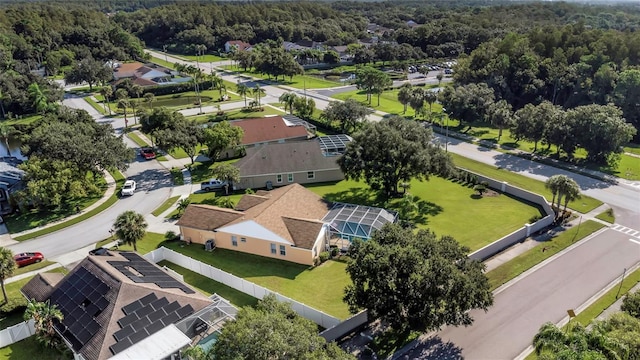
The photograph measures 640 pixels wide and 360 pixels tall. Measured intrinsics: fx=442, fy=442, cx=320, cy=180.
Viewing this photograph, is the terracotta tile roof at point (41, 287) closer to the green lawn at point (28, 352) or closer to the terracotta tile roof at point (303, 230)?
the green lawn at point (28, 352)

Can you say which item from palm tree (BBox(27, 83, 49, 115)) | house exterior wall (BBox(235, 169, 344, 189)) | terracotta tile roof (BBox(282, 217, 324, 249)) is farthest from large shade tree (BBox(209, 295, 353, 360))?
palm tree (BBox(27, 83, 49, 115))

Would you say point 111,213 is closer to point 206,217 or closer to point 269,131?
point 206,217

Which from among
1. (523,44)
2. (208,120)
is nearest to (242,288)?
(208,120)

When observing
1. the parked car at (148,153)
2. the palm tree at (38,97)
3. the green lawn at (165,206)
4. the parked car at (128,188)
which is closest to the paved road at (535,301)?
the green lawn at (165,206)

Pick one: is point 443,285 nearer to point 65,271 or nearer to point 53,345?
point 53,345

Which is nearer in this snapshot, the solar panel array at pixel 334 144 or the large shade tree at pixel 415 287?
the large shade tree at pixel 415 287

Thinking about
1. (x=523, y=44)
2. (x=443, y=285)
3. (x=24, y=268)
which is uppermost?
(x=523, y=44)

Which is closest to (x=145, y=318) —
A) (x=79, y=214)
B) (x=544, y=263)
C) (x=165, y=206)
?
(x=165, y=206)

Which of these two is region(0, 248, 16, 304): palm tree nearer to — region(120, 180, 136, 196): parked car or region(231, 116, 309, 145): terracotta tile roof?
region(120, 180, 136, 196): parked car
